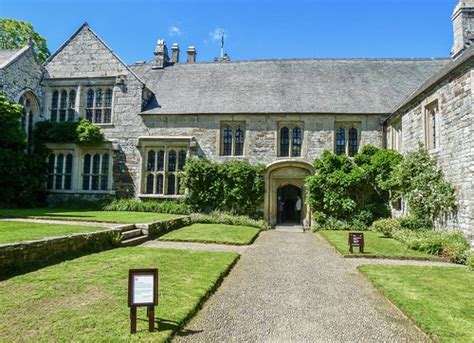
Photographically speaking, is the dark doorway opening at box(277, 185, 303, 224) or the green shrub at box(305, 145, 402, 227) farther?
the dark doorway opening at box(277, 185, 303, 224)

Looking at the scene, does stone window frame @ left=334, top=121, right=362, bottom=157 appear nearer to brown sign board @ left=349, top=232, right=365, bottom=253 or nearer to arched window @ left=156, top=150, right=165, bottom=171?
brown sign board @ left=349, top=232, right=365, bottom=253

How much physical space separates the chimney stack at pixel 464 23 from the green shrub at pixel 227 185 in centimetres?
1265

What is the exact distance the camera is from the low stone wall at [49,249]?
7.05 metres

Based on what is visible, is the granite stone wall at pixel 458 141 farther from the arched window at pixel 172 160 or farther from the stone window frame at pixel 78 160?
the stone window frame at pixel 78 160

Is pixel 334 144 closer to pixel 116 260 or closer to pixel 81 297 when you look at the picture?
pixel 116 260

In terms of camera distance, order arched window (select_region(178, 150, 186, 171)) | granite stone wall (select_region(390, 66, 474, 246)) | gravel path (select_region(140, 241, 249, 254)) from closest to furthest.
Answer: granite stone wall (select_region(390, 66, 474, 246)) → gravel path (select_region(140, 241, 249, 254)) → arched window (select_region(178, 150, 186, 171))

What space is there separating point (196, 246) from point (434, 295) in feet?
22.9

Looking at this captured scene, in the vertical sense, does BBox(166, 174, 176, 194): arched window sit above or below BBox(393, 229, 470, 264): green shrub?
above

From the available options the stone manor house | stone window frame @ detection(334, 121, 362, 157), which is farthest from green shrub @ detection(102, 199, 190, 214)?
stone window frame @ detection(334, 121, 362, 157)

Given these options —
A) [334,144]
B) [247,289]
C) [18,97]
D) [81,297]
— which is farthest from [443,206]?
[18,97]

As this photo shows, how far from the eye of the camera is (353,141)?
64.2 ft

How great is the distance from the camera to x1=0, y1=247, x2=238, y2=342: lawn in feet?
15.0

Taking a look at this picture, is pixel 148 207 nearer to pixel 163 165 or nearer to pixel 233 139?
pixel 163 165

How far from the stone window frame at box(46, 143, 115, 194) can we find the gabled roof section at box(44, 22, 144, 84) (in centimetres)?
420
